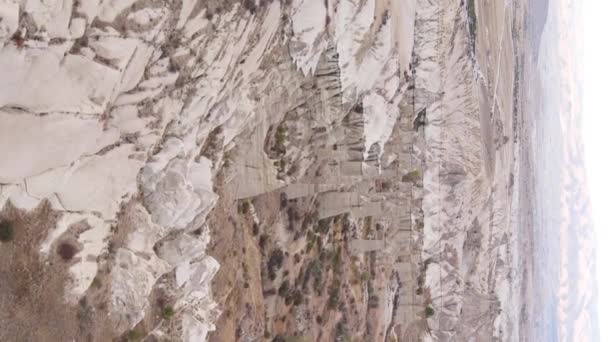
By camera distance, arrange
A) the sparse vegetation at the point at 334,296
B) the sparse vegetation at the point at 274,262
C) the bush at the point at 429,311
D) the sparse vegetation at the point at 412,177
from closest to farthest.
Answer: the sparse vegetation at the point at 274,262, the sparse vegetation at the point at 334,296, the sparse vegetation at the point at 412,177, the bush at the point at 429,311

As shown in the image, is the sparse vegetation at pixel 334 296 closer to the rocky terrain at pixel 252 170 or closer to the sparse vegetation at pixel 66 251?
the rocky terrain at pixel 252 170

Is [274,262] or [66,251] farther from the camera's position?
[274,262]

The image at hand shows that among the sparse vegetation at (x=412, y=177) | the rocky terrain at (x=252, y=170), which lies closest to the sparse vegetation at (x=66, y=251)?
the rocky terrain at (x=252, y=170)

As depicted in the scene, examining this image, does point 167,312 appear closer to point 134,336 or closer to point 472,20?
point 134,336

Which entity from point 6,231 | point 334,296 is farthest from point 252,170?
point 6,231

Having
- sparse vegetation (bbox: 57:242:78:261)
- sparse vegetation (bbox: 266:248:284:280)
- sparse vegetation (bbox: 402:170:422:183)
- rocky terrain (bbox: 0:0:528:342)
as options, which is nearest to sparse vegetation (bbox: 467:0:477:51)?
rocky terrain (bbox: 0:0:528:342)

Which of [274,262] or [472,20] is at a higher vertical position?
[472,20]
